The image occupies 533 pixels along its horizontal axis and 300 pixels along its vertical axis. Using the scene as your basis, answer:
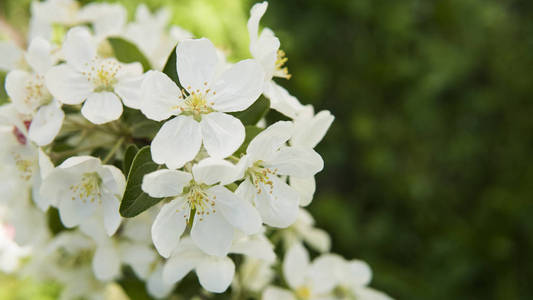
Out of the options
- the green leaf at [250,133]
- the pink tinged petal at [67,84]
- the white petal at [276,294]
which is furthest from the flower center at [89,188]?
the white petal at [276,294]

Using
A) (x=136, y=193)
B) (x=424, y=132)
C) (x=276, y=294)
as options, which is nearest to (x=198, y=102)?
(x=136, y=193)

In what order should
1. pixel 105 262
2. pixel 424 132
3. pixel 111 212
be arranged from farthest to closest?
pixel 424 132 → pixel 105 262 → pixel 111 212

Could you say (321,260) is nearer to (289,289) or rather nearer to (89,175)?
(289,289)

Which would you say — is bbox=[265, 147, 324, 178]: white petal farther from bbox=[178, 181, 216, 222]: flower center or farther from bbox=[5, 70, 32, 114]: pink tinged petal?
bbox=[5, 70, 32, 114]: pink tinged petal

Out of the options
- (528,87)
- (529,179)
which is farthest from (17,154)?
(528,87)

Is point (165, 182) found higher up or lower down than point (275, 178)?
lower down

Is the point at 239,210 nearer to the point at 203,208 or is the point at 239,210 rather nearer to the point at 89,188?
the point at 203,208

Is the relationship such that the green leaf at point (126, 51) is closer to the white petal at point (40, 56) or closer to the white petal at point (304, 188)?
the white petal at point (40, 56)
